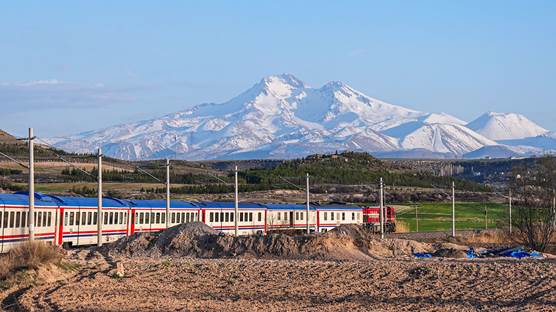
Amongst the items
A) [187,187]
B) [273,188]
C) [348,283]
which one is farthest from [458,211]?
[348,283]

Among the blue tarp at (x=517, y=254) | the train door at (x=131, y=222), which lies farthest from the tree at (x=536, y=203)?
the train door at (x=131, y=222)

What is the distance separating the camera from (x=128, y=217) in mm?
62469

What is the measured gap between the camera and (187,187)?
4727 inches

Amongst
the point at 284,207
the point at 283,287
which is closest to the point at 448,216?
the point at 284,207

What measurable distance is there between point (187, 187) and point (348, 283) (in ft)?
290

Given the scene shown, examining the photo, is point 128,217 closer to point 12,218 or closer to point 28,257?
point 12,218

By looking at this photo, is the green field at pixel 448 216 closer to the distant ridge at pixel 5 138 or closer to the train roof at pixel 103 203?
the train roof at pixel 103 203

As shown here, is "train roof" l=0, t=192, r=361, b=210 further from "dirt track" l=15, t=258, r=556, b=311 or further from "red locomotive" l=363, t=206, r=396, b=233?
"dirt track" l=15, t=258, r=556, b=311

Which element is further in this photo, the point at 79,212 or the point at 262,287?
the point at 79,212

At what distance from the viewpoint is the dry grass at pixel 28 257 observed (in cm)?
3416

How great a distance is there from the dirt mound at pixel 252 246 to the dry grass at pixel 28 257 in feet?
42.1

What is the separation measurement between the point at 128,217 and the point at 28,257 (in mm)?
27319

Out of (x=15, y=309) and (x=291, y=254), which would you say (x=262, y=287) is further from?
(x=291, y=254)

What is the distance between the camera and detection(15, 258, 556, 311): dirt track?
2775 cm
